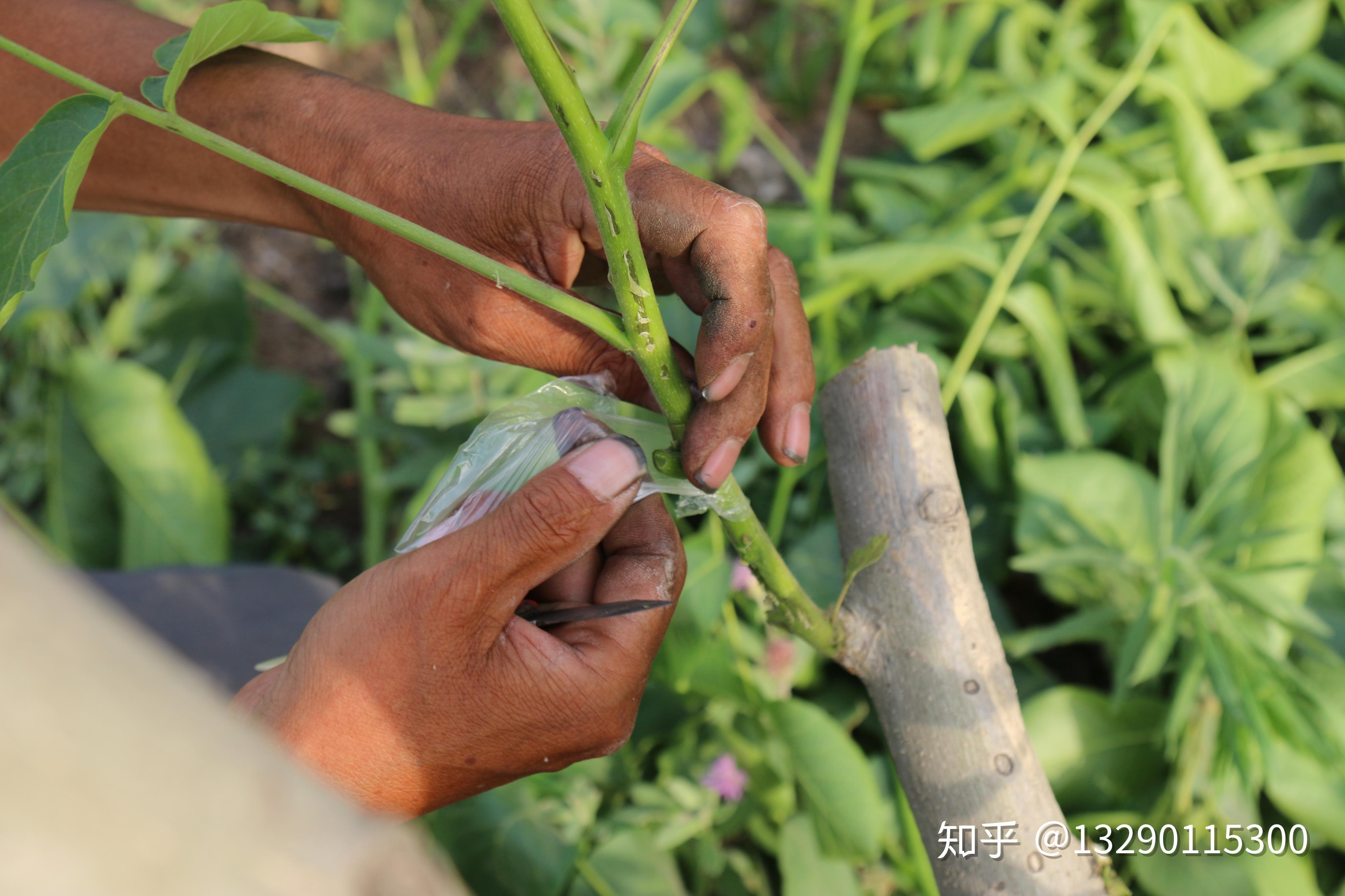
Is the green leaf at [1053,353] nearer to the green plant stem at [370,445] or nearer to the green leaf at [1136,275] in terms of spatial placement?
the green leaf at [1136,275]

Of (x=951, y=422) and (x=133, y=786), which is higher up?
(x=133, y=786)

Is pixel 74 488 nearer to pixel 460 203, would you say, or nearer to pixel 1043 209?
pixel 460 203

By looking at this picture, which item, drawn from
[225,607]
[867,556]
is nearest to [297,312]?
[225,607]

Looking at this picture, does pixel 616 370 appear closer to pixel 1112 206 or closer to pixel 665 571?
pixel 665 571

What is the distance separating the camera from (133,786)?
180mm

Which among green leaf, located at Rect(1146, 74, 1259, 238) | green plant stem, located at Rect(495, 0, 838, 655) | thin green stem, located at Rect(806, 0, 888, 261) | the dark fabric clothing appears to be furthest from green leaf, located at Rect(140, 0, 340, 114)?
green leaf, located at Rect(1146, 74, 1259, 238)

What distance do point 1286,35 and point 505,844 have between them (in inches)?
64.5

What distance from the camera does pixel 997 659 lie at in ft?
2.12

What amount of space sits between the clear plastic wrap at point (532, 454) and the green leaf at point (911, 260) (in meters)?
0.57

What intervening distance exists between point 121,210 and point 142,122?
14 cm

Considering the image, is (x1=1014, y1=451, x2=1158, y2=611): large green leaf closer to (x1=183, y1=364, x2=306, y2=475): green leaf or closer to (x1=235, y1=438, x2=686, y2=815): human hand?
(x1=235, y1=438, x2=686, y2=815): human hand

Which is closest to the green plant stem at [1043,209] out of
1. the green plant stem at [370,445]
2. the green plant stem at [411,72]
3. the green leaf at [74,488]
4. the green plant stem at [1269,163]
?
the green plant stem at [1269,163]

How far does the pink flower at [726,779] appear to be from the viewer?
100cm

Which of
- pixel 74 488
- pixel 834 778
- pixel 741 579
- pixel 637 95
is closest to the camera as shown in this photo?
pixel 637 95
